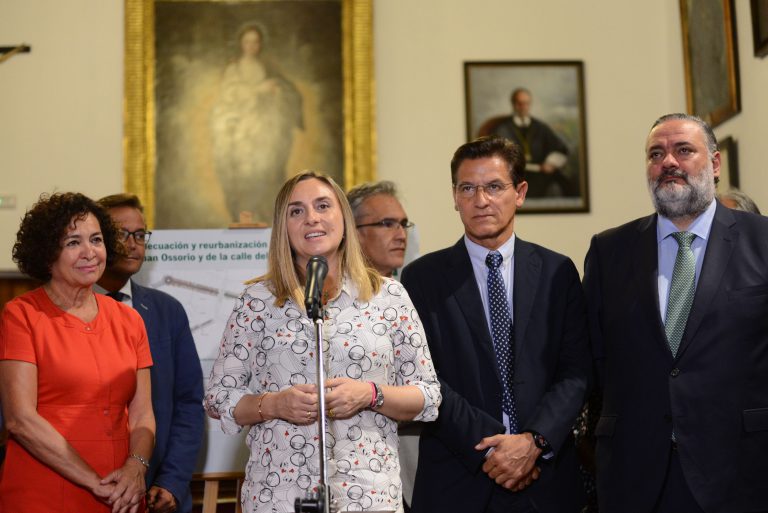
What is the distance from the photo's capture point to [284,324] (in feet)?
8.91

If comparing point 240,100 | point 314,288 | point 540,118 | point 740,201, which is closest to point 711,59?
point 540,118

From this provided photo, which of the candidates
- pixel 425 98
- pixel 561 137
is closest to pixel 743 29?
pixel 561 137

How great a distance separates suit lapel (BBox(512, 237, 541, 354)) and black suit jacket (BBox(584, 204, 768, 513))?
276mm

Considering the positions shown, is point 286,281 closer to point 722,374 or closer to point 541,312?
point 541,312

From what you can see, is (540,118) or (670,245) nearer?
(670,245)

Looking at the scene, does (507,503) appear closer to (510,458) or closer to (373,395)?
(510,458)

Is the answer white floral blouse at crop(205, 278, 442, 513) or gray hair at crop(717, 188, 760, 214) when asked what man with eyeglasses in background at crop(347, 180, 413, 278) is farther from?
gray hair at crop(717, 188, 760, 214)

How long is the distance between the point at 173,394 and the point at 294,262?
1.06m

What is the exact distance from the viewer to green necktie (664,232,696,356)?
9.19 feet

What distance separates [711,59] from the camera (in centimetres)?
593

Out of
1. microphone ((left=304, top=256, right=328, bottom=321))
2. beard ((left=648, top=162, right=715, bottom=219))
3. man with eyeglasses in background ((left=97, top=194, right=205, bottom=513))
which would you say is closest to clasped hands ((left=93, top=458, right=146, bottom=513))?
man with eyeglasses in background ((left=97, top=194, right=205, bottom=513))

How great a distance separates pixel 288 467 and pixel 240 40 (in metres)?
4.68

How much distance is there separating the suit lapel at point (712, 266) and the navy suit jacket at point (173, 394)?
1839mm

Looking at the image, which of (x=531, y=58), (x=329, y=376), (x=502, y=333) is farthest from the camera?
(x=531, y=58)
